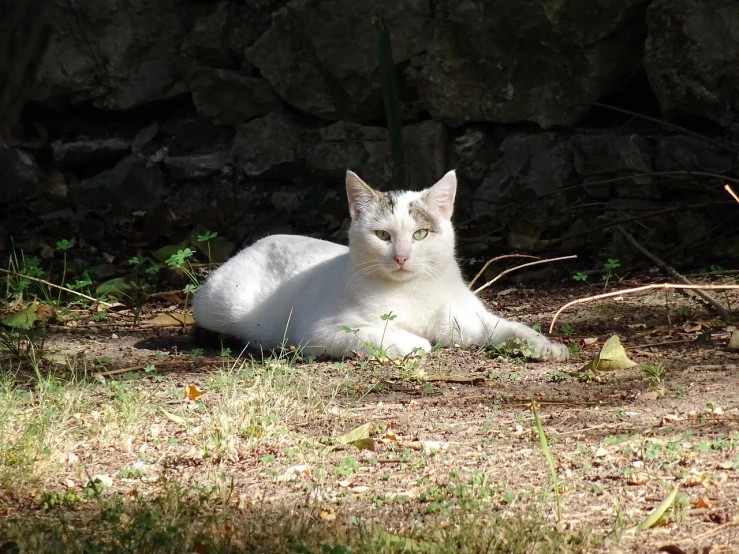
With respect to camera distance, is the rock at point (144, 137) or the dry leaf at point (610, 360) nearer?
the dry leaf at point (610, 360)

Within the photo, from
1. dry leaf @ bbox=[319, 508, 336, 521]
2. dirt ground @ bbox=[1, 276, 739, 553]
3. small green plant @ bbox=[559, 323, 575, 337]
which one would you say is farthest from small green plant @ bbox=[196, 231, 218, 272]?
dry leaf @ bbox=[319, 508, 336, 521]

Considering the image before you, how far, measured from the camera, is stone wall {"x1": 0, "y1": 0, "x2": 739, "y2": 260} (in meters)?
6.06

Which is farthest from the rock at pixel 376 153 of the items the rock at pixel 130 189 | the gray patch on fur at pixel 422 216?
the gray patch on fur at pixel 422 216

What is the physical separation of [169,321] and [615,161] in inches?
120

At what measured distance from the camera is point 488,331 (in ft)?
13.7

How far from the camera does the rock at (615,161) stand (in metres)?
6.18

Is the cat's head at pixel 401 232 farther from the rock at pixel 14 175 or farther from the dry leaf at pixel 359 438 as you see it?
the rock at pixel 14 175

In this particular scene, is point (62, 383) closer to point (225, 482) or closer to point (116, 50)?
point (225, 482)

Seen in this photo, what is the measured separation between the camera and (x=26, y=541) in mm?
2135

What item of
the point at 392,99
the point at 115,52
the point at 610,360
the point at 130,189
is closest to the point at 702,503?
the point at 610,360

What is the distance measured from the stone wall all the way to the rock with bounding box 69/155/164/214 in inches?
0.6

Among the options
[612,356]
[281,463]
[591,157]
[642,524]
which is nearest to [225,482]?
[281,463]

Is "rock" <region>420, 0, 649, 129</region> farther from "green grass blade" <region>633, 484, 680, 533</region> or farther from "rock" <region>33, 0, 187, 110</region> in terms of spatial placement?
"green grass blade" <region>633, 484, 680, 533</region>

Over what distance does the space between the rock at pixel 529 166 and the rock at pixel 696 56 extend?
759mm
